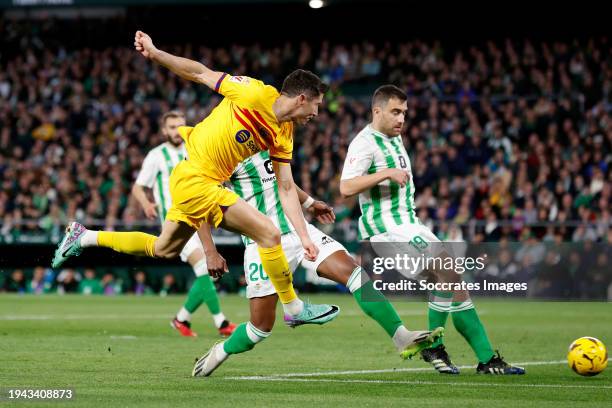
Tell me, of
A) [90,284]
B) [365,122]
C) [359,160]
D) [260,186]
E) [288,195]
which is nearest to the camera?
[288,195]

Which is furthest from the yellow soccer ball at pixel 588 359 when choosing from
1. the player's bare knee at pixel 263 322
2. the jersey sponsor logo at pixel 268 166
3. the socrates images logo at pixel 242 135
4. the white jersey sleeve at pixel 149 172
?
the white jersey sleeve at pixel 149 172

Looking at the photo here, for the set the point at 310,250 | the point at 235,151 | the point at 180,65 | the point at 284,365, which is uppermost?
the point at 180,65

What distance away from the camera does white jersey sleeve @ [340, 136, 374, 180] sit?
939 cm

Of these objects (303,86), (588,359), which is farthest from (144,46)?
(588,359)

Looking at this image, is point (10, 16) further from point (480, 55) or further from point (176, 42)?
point (480, 55)

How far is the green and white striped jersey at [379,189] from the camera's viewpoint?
9414 mm

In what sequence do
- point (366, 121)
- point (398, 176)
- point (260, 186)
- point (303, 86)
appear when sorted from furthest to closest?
point (366, 121) → point (260, 186) → point (398, 176) → point (303, 86)

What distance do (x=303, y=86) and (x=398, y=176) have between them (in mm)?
1217

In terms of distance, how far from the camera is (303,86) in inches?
324

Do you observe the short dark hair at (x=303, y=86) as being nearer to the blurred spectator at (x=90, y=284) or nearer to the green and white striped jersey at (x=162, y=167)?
the green and white striped jersey at (x=162, y=167)

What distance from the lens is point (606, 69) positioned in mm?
27094

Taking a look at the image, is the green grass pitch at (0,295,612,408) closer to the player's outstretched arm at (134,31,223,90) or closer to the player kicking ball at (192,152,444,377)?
the player kicking ball at (192,152,444,377)

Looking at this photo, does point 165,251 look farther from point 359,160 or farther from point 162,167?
point 162,167

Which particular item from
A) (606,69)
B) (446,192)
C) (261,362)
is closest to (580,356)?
(261,362)
